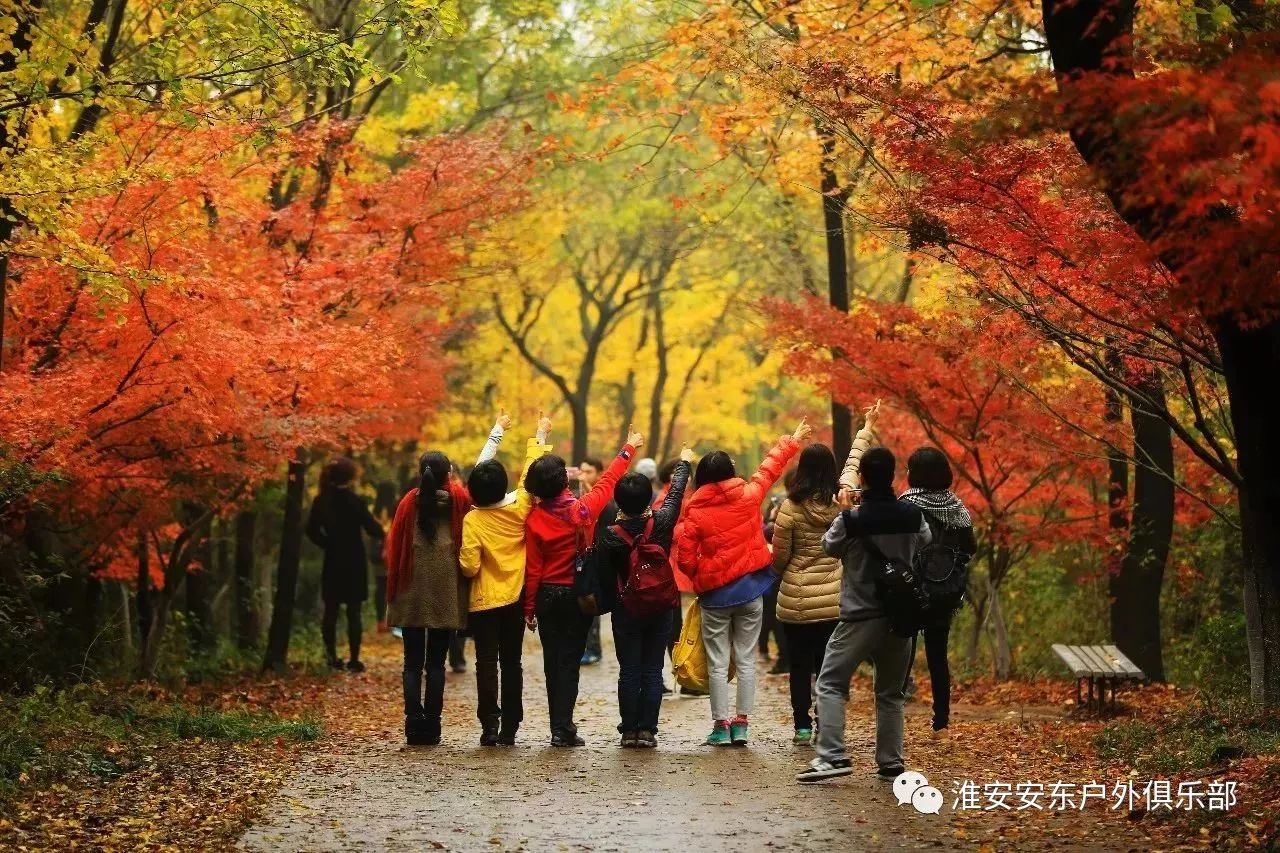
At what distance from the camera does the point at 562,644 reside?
994 cm

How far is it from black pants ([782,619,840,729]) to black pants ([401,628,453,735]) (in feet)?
8.01

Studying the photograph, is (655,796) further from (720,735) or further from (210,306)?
(210,306)

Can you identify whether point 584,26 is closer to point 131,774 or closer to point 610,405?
point 131,774

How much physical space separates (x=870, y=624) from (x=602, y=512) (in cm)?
628

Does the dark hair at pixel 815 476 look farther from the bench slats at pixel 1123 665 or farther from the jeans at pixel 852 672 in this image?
the bench slats at pixel 1123 665

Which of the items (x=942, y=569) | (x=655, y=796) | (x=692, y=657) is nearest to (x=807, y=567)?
(x=692, y=657)

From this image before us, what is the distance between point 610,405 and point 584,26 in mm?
22306

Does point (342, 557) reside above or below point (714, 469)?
below

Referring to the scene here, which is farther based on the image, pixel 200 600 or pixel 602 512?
pixel 200 600

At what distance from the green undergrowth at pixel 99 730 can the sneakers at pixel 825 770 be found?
3984 mm

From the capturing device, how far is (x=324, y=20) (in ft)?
47.4

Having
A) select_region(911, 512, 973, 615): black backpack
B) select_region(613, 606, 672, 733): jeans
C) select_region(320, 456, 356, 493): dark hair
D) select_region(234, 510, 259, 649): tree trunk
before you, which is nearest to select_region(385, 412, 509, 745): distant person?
select_region(613, 606, 672, 733): jeans

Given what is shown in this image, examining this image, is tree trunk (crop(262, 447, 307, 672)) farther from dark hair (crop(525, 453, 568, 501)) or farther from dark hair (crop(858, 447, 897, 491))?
dark hair (crop(858, 447, 897, 491))

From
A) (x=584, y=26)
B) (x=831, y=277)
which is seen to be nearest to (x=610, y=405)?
(x=584, y=26)
